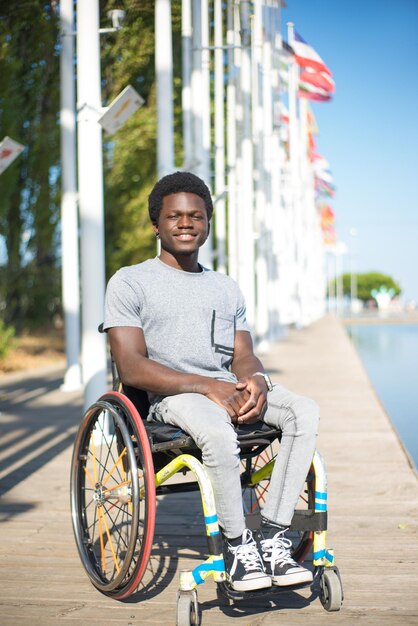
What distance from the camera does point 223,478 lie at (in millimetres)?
3141

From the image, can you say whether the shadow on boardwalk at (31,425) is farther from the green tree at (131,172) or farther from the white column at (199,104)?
the green tree at (131,172)

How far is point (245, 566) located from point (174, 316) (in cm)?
92

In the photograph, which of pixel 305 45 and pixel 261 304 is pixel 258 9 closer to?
pixel 261 304

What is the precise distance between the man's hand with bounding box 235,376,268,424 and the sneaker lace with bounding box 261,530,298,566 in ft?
1.28

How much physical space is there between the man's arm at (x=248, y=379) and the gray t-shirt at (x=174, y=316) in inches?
3.1

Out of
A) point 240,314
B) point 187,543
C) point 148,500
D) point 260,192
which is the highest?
point 260,192

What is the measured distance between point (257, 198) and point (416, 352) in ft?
20.2

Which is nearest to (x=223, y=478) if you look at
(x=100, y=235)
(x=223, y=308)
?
(x=223, y=308)

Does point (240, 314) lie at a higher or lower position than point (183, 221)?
lower

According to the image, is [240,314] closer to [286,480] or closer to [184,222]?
[184,222]

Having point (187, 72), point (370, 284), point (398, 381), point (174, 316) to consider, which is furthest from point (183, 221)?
point (370, 284)

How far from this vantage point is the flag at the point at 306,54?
2798cm

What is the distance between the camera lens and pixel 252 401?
11.0 feet

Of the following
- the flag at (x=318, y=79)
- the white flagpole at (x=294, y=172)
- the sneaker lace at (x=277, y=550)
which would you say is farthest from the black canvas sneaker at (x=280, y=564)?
the flag at (x=318, y=79)
